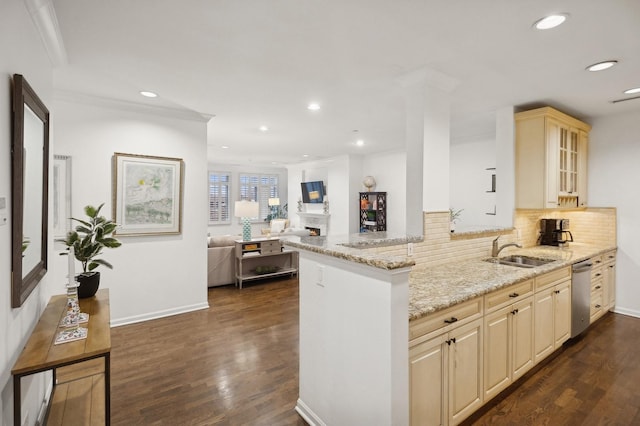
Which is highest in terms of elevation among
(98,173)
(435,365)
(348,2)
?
(348,2)

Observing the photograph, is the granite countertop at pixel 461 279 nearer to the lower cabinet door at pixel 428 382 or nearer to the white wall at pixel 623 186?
the lower cabinet door at pixel 428 382

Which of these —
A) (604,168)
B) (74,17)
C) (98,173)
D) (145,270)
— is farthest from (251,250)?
(604,168)

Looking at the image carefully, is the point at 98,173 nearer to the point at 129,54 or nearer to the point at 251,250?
the point at 129,54

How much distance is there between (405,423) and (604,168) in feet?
14.6

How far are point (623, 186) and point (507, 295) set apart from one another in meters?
3.13

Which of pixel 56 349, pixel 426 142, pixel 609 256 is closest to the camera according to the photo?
pixel 56 349

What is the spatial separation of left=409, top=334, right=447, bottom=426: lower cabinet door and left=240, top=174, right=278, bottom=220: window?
9082 millimetres

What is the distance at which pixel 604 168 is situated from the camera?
13.5ft

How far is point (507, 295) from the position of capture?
228cm

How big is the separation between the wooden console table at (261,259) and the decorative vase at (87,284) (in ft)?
9.47

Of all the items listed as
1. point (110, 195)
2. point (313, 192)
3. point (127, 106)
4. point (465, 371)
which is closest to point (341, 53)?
point (465, 371)

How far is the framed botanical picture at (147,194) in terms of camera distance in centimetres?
365

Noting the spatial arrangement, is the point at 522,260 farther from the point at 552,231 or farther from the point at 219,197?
the point at 219,197

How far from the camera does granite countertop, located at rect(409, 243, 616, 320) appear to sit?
1.84 m
